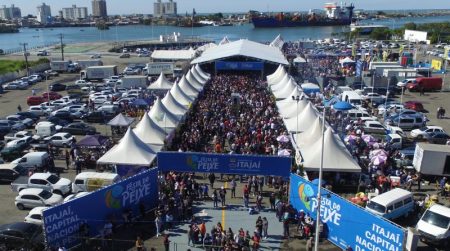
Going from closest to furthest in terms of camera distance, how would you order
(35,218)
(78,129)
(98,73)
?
(35,218)
(78,129)
(98,73)

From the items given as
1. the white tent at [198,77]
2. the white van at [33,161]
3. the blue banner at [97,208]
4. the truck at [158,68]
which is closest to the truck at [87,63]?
the truck at [158,68]

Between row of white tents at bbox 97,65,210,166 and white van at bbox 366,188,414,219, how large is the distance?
33.7 ft

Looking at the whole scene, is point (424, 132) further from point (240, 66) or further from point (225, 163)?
point (240, 66)

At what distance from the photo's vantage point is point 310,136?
73.4ft

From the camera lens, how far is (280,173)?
17.9 m

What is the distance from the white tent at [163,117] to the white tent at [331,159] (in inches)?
350

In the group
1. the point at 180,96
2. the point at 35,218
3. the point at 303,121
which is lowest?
the point at 35,218

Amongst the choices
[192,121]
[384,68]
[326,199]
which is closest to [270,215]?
[326,199]

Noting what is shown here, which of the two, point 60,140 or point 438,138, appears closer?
point 60,140

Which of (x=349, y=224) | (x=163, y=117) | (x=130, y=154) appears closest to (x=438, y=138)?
(x=349, y=224)

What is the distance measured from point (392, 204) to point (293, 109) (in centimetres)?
1242

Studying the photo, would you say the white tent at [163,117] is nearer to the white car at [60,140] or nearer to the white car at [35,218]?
the white car at [60,140]

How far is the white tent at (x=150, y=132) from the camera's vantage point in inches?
886

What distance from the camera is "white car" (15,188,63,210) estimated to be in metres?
18.0
